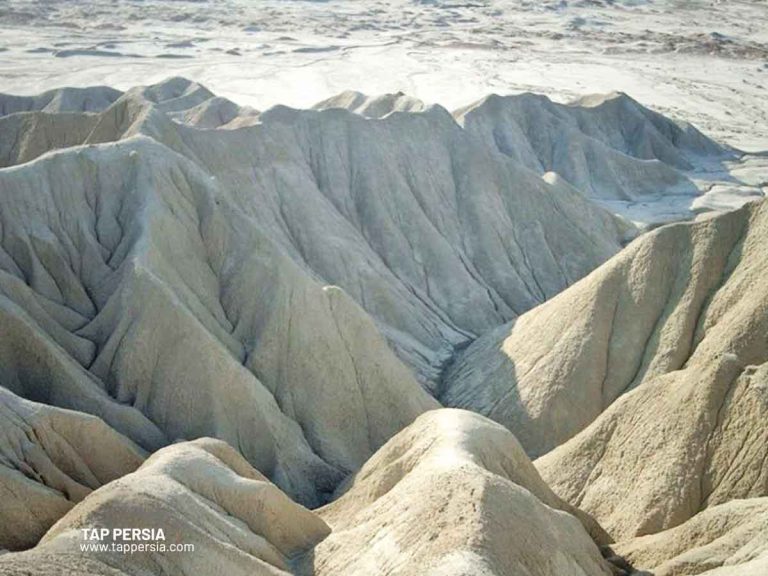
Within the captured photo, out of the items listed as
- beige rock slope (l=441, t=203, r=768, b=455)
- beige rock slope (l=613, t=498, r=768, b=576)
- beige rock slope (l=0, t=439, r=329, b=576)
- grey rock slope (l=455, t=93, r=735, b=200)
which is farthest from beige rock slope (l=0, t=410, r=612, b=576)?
grey rock slope (l=455, t=93, r=735, b=200)

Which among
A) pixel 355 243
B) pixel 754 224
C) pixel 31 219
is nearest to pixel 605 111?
pixel 355 243

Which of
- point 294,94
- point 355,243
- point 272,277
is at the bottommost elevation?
point 294,94

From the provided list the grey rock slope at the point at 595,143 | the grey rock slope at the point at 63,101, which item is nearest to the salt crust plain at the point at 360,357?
the grey rock slope at the point at 63,101

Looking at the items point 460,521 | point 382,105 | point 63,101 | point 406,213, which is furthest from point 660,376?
point 63,101

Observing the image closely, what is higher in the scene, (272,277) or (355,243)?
(272,277)

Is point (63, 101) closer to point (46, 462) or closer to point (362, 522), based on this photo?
point (46, 462)

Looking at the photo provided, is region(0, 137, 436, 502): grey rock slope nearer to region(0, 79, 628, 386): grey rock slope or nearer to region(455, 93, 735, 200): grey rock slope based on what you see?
region(0, 79, 628, 386): grey rock slope

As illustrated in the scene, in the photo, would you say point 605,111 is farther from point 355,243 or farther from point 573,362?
point 573,362
